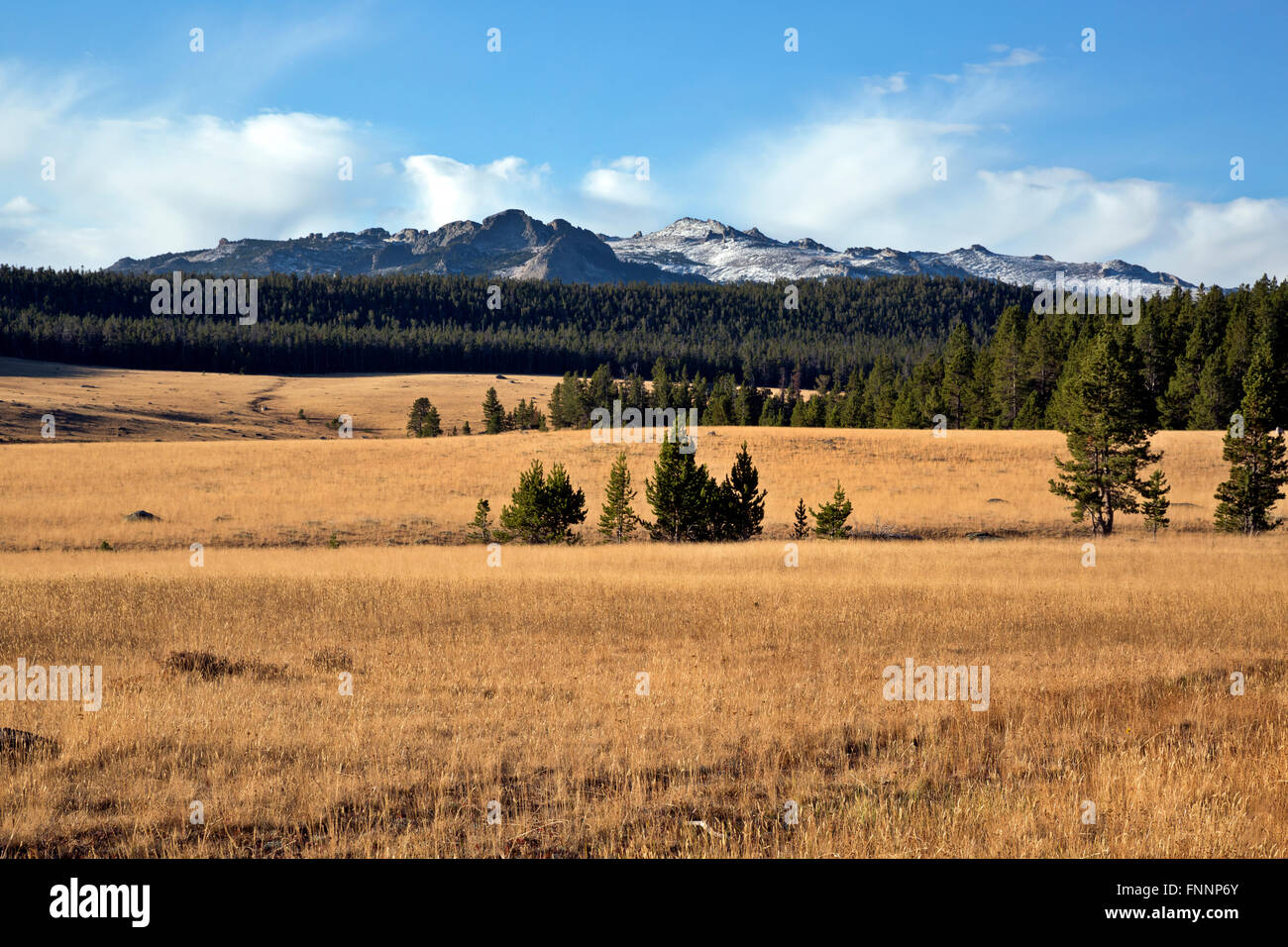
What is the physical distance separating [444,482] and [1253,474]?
44.8m

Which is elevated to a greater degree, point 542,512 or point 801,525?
point 542,512

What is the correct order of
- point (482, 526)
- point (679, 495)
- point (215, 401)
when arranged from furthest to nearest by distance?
point (215, 401)
point (482, 526)
point (679, 495)

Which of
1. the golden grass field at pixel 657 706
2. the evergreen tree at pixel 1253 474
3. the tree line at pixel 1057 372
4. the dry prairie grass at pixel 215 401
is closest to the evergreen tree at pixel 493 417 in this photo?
the tree line at pixel 1057 372

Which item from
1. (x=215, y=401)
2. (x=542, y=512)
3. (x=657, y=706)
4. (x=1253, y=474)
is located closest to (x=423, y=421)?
(x=215, y=401)

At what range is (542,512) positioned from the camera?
34.8 m

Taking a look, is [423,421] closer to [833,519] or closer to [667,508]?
[667,508]

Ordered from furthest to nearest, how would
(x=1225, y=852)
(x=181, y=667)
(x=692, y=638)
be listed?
(x=692, y=638) < (x=181, y=667) < (x=1225, y=852)

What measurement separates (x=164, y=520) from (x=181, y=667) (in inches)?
1358

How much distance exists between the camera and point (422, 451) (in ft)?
210

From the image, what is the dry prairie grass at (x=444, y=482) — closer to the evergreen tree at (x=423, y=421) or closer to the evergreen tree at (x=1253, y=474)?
the evergreen tree at (x=1253, y=474)

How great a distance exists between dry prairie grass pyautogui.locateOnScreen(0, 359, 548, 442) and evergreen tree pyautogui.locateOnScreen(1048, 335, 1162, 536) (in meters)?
83.4

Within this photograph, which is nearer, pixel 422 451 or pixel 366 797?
pixel 366 797
